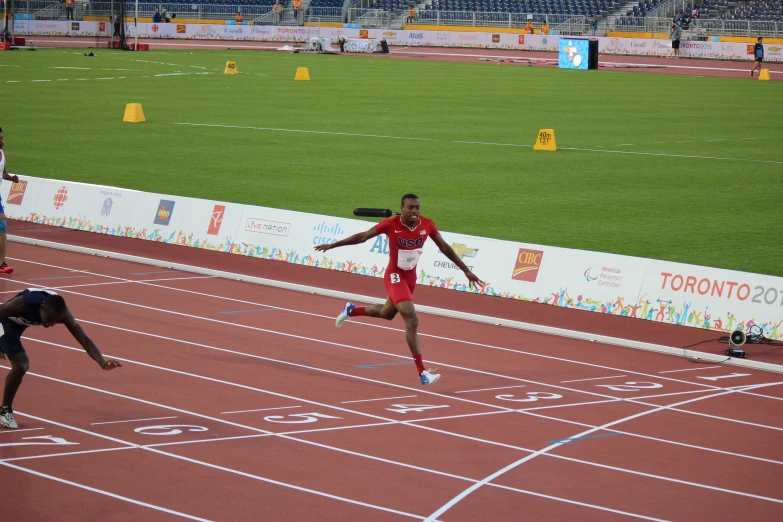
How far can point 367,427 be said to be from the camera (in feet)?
35.1

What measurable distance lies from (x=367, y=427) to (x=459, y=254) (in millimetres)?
6422

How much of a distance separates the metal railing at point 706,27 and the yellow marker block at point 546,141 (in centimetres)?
3666

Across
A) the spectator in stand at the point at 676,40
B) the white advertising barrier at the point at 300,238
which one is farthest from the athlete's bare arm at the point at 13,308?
the spectator in stand at the point at 676,40

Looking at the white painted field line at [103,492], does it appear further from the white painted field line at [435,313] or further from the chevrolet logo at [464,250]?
the chevrolet logo at [464,250]

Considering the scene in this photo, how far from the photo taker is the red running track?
8906mm

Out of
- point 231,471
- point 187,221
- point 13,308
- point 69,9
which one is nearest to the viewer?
point 231,471

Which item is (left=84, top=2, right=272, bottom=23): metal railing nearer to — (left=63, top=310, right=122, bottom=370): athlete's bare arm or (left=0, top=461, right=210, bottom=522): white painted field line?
(left=63, top=310, right=122, bottom=370): athlete's bare arm

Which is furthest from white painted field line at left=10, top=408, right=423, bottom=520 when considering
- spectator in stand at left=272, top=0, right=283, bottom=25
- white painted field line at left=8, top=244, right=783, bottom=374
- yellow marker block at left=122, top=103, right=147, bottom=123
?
spectator in stand at left=272, top=0, right=283, bottom=25

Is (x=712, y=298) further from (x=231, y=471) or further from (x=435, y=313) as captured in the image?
(x=231, y=471)

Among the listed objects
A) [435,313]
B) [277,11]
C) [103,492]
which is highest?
[277,11]

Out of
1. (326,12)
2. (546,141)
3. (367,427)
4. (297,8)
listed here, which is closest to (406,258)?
(367,427)

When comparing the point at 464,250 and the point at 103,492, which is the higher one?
the point at 464,250

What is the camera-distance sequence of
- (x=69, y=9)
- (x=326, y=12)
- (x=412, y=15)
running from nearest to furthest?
(x=69, y=9) < (x=412, y=15) < (x=326, y=12)

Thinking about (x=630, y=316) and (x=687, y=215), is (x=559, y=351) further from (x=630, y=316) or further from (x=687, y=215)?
(x=687, y=215)
